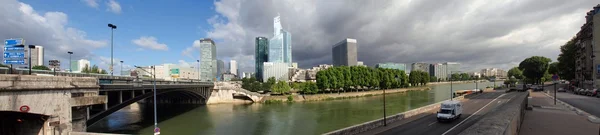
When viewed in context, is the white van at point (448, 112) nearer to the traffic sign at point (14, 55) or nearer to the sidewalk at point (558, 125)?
the sidewalk at point (558, 125)

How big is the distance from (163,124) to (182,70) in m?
106

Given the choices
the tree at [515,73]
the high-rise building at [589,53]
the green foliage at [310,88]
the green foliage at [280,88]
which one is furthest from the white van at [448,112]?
the tree at [515,73]

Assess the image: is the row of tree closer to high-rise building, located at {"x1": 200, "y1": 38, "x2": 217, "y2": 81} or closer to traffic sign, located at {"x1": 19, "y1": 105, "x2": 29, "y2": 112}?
traffic sign, located at {"x1": 19, "y1": 105, "x2": 29, "y2": 112}

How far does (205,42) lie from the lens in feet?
524

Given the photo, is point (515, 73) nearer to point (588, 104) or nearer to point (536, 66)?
point (536, 66)

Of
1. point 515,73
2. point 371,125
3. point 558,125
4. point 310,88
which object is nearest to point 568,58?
point 310,88

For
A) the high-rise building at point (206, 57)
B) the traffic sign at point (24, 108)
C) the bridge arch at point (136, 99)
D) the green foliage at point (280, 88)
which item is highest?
the high-rise building at point (206, 57)

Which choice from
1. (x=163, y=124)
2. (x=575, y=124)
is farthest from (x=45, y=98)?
(x=575, y=124)

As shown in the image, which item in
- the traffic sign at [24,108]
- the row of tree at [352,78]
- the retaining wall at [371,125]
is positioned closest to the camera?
the traffic sign at [24,108]

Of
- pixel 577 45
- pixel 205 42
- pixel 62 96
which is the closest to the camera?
pixel 62 96

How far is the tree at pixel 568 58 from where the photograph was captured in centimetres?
7595

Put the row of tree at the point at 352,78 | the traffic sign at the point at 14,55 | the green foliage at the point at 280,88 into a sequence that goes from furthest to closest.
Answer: the green foliage at the point at 280,88, the row of tree at the point at 352,78, the traffic sign at the point at 14,55

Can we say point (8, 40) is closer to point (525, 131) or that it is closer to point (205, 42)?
point (525, 131)

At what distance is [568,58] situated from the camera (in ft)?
256
